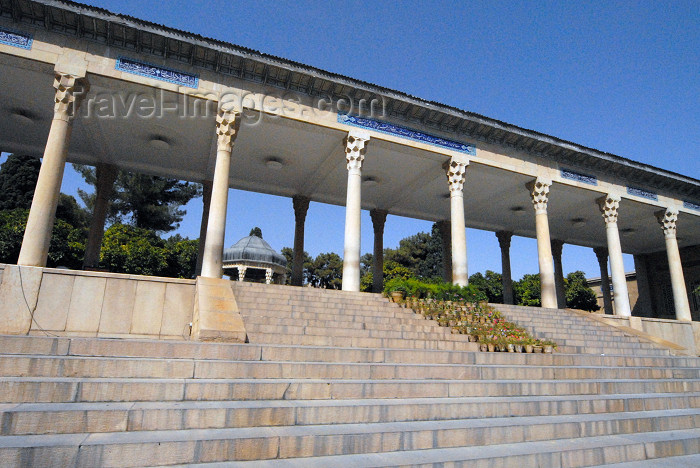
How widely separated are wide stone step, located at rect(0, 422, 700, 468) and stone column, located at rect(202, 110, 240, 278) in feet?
26.6

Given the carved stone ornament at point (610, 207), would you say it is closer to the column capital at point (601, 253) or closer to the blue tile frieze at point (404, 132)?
the blue tile frieze at point (404, 132)

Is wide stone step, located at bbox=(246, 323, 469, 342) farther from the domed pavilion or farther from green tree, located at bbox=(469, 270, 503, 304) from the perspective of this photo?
green tree, located at bbox=(469, 270, 503, 304)

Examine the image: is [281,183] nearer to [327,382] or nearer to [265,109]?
[265,109]

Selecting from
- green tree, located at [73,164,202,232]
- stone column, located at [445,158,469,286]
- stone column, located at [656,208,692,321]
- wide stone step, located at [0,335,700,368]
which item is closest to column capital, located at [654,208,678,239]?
stone column, located at [656,208,692,321]

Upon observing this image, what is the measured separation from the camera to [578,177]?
59.4ft

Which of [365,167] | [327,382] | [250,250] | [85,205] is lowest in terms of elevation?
[327,382]

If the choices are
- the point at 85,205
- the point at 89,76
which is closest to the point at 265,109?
the point at 89,76

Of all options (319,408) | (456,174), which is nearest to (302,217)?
(456,174)

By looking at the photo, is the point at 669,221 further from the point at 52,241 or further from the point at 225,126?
the point at 52,241

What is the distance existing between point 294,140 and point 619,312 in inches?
583

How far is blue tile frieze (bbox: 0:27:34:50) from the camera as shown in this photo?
1084 cm

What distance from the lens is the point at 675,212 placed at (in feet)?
66.6

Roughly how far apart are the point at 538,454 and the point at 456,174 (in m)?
12.4

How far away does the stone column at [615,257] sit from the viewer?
1753cm
